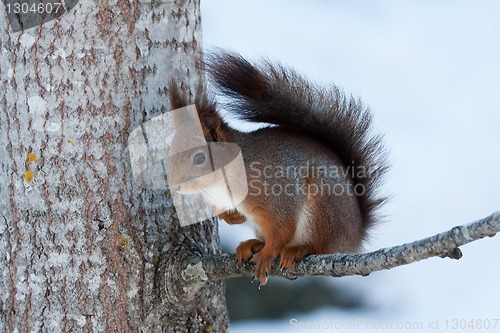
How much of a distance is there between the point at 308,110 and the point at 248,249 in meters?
0.29

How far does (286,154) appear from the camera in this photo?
1604 millimetres

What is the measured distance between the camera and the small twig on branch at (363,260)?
108 cm

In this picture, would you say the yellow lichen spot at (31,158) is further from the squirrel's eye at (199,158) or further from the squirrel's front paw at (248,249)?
the squirrel's front paw at (248,249)

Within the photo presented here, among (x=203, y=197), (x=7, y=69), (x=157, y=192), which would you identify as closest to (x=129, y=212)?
(x=157, y=192)

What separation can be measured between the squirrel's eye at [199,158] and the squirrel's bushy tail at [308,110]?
0.11m

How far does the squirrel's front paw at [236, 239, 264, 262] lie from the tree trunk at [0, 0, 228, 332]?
11 cm

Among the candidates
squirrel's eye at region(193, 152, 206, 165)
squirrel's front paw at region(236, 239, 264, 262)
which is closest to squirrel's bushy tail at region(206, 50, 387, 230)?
squirrel's eye at region(193, 152, 206, 165)

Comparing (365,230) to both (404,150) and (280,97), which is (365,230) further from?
(404,150)

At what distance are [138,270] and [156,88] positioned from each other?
1.04 feet

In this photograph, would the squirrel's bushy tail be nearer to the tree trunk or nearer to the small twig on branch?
the tree trunk

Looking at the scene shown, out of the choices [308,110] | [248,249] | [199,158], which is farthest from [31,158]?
[308,110]

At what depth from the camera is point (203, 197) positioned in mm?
1568

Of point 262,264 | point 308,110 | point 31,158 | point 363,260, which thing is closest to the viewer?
point 363,260

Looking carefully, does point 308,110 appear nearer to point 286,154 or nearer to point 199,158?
point 286,154
